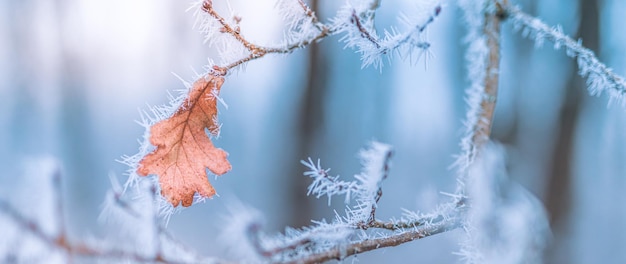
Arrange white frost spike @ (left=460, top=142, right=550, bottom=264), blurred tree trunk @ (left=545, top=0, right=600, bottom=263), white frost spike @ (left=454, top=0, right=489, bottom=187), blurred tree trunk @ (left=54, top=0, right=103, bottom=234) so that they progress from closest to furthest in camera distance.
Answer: white frost spike @ (left=460, top=142, right=550, bottom=264) < white frost spike @ (left=454, top=0, right=489, bottom=187) < blurred tree trunk @ (left=545, top=0, right=600, bottom=263) < blurred tree trunk @ (left=54, top=0, right=103, bottom=234)

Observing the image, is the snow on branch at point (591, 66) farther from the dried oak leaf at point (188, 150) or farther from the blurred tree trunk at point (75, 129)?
the blurred tree trunk at point (75, 129)

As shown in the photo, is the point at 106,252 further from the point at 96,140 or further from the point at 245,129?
the point at 96,140

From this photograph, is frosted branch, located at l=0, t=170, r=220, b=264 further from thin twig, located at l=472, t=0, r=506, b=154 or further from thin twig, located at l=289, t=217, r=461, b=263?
thin twig, located at l=472, t=0, r=506, b=154

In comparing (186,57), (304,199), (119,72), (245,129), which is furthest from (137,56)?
(304,199)

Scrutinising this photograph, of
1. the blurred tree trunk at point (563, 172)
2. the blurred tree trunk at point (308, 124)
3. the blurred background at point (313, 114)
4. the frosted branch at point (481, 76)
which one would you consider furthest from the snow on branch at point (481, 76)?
the blurred tree trunk at point (308, 124)

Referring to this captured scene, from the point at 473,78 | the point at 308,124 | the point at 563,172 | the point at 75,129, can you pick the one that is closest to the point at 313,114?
the point at 308,124

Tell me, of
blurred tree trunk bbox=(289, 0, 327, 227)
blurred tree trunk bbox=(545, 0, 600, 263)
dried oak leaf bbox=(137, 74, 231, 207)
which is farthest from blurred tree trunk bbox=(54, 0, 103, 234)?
dried oak leaf bbox=(137, 74, 231, 207)

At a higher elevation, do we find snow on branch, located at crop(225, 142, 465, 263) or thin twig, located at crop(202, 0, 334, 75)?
thin twig, located at crop(202, 0, 334, 75)
